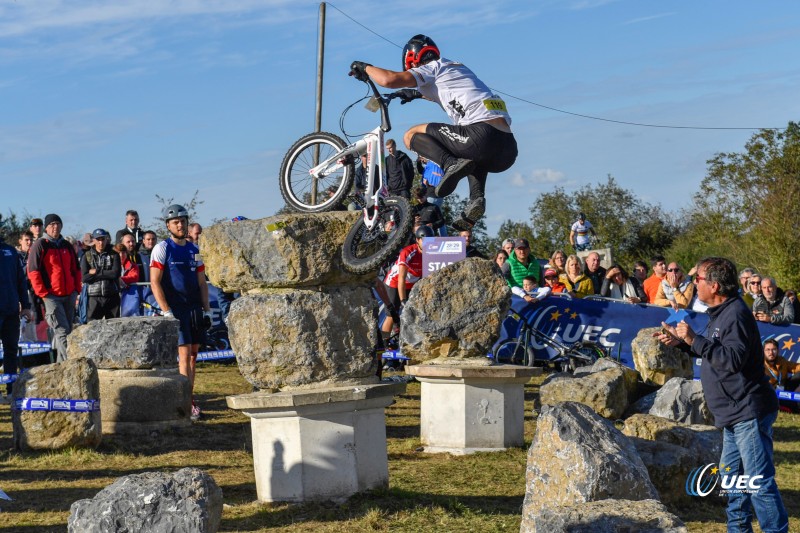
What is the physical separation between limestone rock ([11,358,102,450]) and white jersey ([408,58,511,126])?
4.46 m

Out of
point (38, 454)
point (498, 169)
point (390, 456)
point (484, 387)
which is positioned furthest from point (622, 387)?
point (38, 454)

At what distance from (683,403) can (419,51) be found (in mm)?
4928

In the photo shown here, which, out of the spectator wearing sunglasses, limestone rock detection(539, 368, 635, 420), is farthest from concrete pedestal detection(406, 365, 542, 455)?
the spectator wearing sunglasses

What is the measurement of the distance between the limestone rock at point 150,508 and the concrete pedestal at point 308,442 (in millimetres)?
1648

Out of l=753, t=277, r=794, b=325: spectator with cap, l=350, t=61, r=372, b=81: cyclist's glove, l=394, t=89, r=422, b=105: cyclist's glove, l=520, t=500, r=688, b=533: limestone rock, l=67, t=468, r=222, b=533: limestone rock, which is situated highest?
l=350, t=61, r=372, b=81: cyclist's glove

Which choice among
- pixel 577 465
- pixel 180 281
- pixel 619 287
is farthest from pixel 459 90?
pixel 619 287

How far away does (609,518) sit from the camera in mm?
5062

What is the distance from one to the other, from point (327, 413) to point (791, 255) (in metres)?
18.7

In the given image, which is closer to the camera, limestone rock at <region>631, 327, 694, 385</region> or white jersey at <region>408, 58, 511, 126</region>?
white jersey at <region>408, 58, 511, 126</region>

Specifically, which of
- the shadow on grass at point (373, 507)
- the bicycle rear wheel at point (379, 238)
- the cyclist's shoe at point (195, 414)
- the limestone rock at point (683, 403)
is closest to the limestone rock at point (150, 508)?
the shadow on grass at point (373, 507)

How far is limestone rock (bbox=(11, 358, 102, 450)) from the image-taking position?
32.8 feet

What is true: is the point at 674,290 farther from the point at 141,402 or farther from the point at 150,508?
the point at 150,508

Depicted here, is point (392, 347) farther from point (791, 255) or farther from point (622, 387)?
point (791, 255)

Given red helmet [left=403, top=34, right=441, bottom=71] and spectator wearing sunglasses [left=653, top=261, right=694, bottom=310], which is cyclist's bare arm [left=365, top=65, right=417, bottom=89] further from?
spectator wearing sunglasses [left=653, top=261, right=694, bottom=310]
